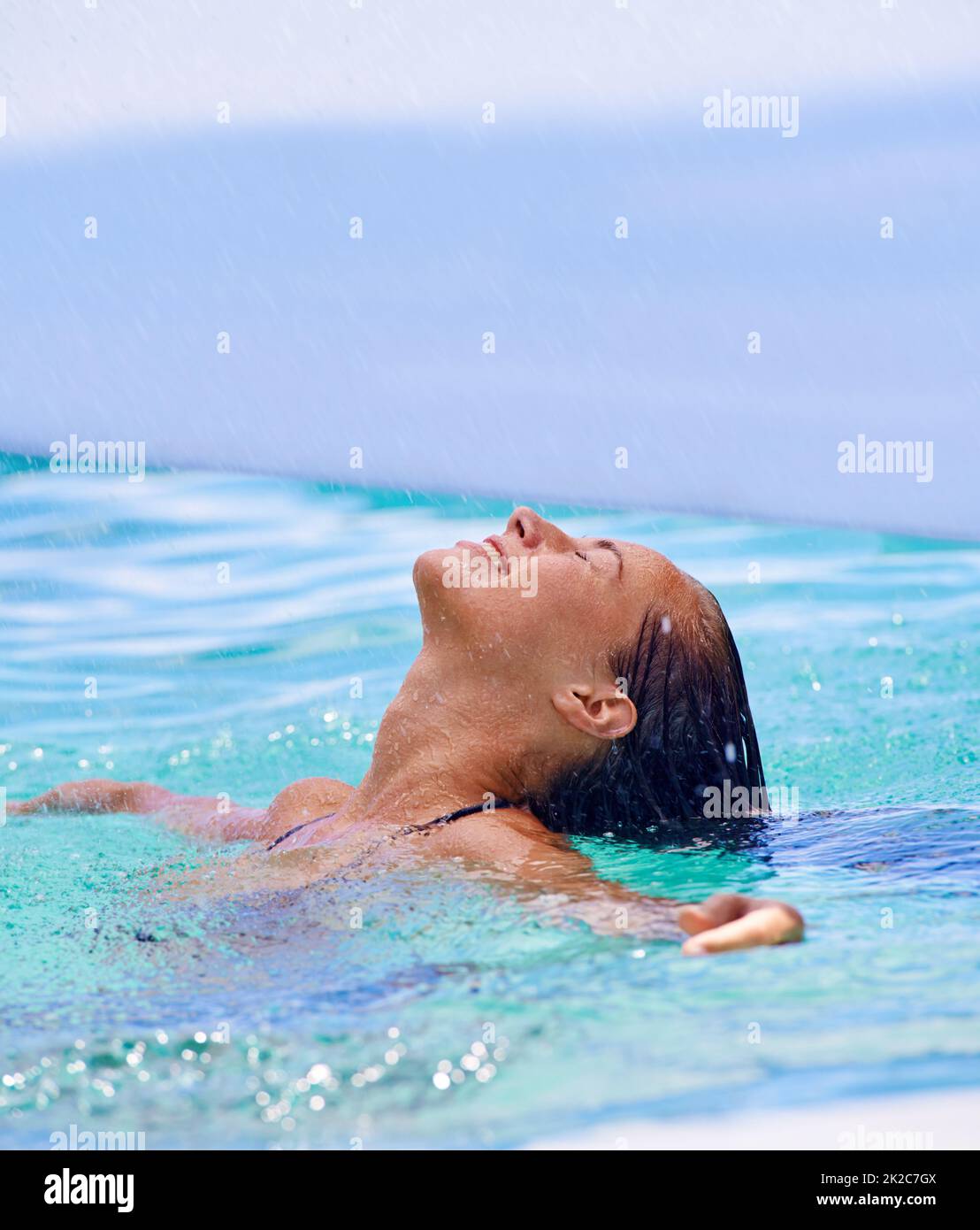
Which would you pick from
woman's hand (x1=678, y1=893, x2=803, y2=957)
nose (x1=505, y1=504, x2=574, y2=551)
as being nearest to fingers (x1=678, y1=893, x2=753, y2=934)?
woman's hand (x1=678, y1=893, x2=803, y2=957)

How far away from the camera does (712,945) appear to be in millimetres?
2375

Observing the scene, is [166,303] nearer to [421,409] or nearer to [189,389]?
[189,389]

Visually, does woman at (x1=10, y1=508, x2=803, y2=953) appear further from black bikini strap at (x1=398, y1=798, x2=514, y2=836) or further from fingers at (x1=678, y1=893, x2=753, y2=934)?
fingers at (x1=678, y1=893, x2=753, y2=934)

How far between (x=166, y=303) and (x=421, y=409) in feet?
6.23

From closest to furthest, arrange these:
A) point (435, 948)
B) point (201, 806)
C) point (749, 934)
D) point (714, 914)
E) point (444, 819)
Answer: point (749, 934), point (714, 914), point (435, 948), point (444, 819), point (201, 806)

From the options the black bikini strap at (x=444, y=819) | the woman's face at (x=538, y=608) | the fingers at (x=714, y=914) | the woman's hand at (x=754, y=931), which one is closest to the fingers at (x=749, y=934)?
the woman's hand at (x=754, y=931)

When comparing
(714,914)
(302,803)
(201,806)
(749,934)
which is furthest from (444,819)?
(201,806)

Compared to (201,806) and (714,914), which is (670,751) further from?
(201,806)

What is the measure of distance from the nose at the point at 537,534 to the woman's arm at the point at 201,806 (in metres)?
0.93

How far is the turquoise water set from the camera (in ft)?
7.53

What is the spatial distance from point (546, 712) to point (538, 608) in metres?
0.24

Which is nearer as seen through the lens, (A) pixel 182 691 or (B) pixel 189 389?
(A) pixel 182 691

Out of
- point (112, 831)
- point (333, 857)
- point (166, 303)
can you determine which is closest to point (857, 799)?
point (333, 857)

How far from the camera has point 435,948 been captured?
2834mm
